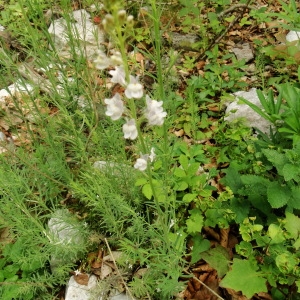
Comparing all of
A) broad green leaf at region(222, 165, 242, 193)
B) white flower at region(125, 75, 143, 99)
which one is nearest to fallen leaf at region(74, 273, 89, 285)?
broad green leaf at region(222, 165, 242, 193)

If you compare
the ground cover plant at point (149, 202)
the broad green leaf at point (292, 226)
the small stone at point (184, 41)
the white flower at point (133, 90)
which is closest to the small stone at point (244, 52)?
the small stone at point (184, 41)

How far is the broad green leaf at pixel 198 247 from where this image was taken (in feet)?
6.74

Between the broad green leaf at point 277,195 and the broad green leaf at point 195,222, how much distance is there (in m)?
0.44

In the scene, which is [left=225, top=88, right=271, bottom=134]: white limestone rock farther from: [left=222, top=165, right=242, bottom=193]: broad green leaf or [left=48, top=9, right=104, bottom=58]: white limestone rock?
[left=48, top=9, right=104, bottom=58]: white limestone rock

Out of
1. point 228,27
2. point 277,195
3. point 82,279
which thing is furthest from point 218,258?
point 228,27

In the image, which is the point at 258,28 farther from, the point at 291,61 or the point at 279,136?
the point at 279,136

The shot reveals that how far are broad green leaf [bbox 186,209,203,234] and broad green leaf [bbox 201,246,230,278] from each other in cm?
14

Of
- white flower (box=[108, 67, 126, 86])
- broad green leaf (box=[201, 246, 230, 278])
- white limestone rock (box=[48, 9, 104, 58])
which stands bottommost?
broad green leaf (box=[201, 246, 230, 278])

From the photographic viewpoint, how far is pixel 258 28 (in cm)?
382

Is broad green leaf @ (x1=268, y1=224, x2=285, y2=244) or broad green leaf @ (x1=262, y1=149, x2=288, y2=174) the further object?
broad green leaf @ (x1=262, y1=149, x2=288, y2=174)

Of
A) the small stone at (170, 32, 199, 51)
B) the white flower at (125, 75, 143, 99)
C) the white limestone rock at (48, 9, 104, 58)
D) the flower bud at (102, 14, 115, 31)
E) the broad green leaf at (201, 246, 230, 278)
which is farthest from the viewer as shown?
the small stone at (170, 32, 199, 51)

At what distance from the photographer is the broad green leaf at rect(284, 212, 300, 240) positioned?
1821 mm

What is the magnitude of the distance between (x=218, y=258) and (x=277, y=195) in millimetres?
502

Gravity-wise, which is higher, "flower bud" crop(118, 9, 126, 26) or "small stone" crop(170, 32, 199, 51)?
"flower bud" crop(118, 9, 126, 26)
